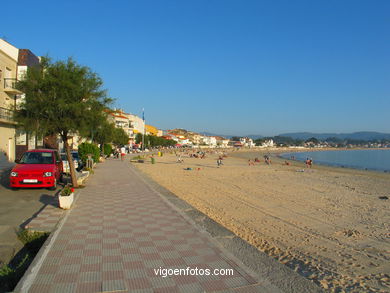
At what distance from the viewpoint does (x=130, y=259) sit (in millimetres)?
4797

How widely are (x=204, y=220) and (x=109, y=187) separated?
6.71m

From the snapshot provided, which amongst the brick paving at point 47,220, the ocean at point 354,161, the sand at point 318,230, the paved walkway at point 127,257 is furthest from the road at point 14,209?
the ocean at point 354,161

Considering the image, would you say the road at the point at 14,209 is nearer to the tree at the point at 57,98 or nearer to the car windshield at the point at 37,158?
the car windshield at the point at 37,158

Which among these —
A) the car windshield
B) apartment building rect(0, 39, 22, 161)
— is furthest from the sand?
apartment building rect(0, 39, 22, 161)

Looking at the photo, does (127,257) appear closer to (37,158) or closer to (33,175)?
(33,175)

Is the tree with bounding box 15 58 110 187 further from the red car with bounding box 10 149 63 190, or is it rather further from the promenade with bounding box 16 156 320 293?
the promenade with bounding box 16 156 320 293

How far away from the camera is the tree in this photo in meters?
11.1

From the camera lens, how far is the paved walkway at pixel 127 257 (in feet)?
12.9

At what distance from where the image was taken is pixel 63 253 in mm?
4898

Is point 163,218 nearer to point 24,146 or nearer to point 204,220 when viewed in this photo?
point 204,220

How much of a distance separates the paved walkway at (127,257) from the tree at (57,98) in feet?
15.0

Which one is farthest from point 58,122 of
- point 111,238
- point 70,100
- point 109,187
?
point 111,238

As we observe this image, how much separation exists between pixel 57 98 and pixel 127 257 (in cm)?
795

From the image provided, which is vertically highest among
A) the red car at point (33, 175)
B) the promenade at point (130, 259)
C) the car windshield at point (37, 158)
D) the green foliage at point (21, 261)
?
the car windshield at point (37, 158)
